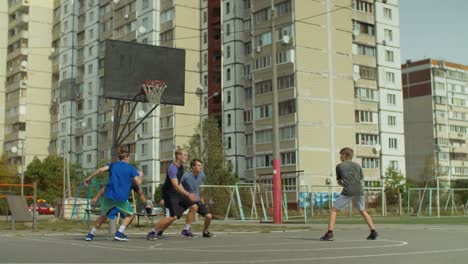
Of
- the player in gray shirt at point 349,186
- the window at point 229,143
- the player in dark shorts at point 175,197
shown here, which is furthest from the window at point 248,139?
the player in gray shirt at point 349,186

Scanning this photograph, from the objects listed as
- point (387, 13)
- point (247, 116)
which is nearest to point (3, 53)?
point (247, 116)

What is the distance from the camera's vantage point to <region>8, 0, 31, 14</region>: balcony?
95.7 m

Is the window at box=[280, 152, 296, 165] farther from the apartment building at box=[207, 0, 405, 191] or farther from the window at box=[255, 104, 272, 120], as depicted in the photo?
the window at box=[255, 104, 272, 120]

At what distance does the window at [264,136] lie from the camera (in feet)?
223

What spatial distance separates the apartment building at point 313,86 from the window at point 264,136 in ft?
0.34

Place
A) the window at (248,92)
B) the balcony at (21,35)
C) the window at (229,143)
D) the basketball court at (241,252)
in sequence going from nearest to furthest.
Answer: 1. the basketball court at (241,252)
2. the window at (248,92)
3. the window at (229,143)
4. the balcony at (21,35)

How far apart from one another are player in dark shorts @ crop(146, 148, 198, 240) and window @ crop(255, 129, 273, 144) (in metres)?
53.4

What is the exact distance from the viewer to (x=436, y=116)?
108 metres

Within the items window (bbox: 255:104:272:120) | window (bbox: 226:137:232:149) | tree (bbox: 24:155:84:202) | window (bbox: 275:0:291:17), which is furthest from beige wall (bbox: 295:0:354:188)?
tree (bbox: 24:155:84:202)

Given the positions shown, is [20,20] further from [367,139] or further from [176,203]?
[176,203]

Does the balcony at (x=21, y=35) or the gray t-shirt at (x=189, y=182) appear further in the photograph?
the balcony at (x=21, y=35)

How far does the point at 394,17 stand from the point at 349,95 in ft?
42.8

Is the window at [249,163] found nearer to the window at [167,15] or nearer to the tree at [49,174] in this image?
the tree at [49,174]

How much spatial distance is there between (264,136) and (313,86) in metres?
7.31
